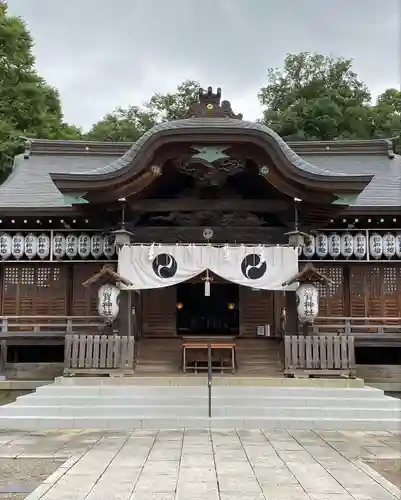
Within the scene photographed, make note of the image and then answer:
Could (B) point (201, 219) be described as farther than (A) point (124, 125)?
No

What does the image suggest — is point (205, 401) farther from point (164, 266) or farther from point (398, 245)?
point (398, 245)

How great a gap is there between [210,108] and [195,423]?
6.48 metres

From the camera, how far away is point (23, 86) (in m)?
25.3

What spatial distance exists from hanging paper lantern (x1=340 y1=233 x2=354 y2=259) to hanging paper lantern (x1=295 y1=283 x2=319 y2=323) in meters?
2.02

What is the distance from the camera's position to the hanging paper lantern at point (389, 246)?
1238cm

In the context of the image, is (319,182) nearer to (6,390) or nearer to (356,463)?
(356,463)

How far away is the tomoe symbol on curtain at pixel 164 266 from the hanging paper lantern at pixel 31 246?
313 centimetres

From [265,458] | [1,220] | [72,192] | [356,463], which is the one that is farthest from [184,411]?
[1,220]

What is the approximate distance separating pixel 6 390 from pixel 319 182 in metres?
7.62

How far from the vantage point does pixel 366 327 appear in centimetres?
1160

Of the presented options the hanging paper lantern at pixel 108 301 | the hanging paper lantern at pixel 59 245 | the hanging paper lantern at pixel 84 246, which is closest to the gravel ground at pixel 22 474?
the hanging paper lantern at pixel 108 301

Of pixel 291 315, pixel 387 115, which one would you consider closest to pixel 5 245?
pixel 291 315

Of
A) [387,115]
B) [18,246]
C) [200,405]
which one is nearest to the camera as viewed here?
[200,405]

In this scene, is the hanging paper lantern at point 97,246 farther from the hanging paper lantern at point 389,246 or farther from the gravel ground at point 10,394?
the hanging paper lantern at point 389,246
